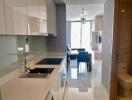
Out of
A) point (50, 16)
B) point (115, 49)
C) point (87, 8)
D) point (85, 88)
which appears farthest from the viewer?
point (87, 8)

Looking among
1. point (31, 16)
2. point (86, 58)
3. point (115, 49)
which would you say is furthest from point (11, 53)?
point (86, 58)

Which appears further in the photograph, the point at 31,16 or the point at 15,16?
the point at 31,16

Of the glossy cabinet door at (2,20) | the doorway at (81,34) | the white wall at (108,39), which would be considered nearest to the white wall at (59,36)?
the white wall at (108,39)

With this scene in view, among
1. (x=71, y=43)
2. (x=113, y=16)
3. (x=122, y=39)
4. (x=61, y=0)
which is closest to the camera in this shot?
(x=113, y=16)

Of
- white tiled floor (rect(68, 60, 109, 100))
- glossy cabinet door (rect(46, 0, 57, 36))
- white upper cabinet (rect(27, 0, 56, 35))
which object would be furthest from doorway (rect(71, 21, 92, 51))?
white upper cabinet (rect(27, 0, 56, 35))

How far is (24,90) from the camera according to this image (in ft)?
4.47

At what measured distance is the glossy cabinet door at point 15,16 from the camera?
1058 millimetres

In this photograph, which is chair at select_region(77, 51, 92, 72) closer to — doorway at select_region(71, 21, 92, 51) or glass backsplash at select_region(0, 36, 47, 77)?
glass backsplash at select_region(0, 36, 47, 77)

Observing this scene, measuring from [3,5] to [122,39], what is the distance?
3.68m

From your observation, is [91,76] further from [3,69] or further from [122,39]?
[3,69]

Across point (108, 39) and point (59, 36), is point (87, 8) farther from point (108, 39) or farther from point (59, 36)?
point (108, 39)

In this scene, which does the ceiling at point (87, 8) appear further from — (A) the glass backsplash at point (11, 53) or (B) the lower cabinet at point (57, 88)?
(A) the glass backsplash at point (11, 53)

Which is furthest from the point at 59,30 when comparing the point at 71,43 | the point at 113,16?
the point at 71,43

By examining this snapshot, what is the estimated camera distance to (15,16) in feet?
3.89
